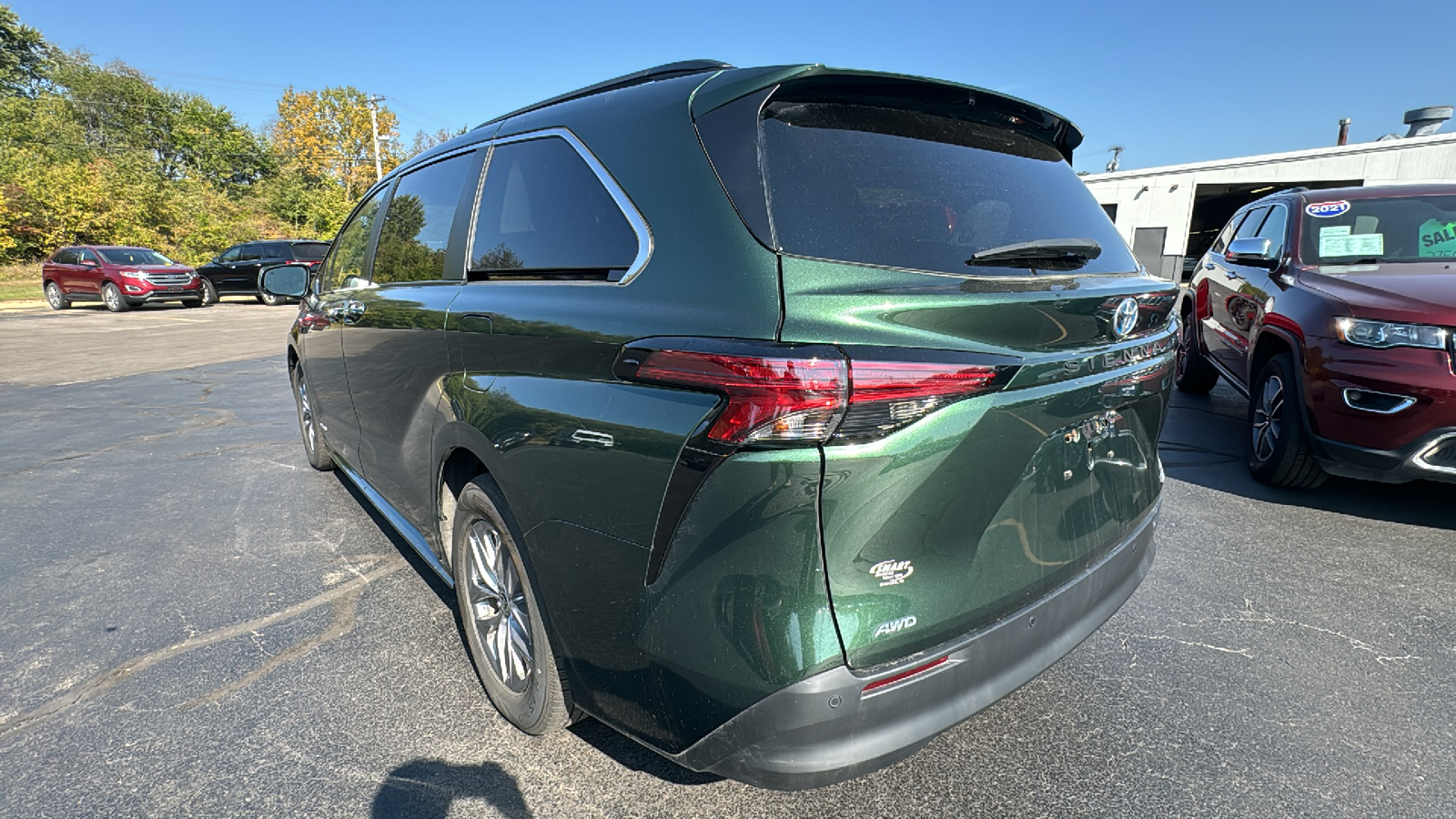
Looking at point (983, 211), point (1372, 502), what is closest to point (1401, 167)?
point (1372, 502)

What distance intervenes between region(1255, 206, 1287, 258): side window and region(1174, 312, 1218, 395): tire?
125 cm

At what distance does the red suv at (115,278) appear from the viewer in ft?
63.1

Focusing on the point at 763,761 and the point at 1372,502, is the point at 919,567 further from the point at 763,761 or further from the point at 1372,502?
the point at 1372,502

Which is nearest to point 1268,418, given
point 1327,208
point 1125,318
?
point 1327,208

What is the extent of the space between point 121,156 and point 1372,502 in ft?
176

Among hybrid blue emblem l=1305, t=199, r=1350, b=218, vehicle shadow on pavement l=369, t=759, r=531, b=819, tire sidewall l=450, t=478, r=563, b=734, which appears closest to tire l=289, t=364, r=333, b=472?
tire sidewall l=450, t=478, r=563, b=734

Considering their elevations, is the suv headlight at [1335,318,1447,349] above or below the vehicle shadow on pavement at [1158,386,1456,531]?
above

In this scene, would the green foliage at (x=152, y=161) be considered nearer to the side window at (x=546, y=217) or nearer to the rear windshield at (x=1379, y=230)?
the side window at (x=546, y=217)

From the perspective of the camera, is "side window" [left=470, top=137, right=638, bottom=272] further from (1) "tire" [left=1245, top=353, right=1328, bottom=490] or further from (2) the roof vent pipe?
(2) the roof vent pipe

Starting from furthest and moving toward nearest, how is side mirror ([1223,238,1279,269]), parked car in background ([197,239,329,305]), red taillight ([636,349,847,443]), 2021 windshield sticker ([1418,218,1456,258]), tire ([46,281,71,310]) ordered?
parked car in background ([197,239,329,305]) < tire ([46,281,71,310]) < side mirror ([1223,238,1279,269]) < 2021 windshield sticker ([1418,218,1456,258]) < red taillight ([636,349,847,443])

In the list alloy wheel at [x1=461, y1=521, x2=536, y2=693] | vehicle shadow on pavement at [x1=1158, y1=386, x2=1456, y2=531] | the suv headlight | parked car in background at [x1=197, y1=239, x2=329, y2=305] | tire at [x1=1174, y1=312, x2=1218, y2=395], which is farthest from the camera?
parked car in background at [x1=197, y1=239, x2=329, y2=305]

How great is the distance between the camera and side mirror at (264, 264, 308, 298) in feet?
14.7

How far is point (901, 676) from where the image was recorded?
1.49m

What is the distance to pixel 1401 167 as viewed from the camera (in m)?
16.6
